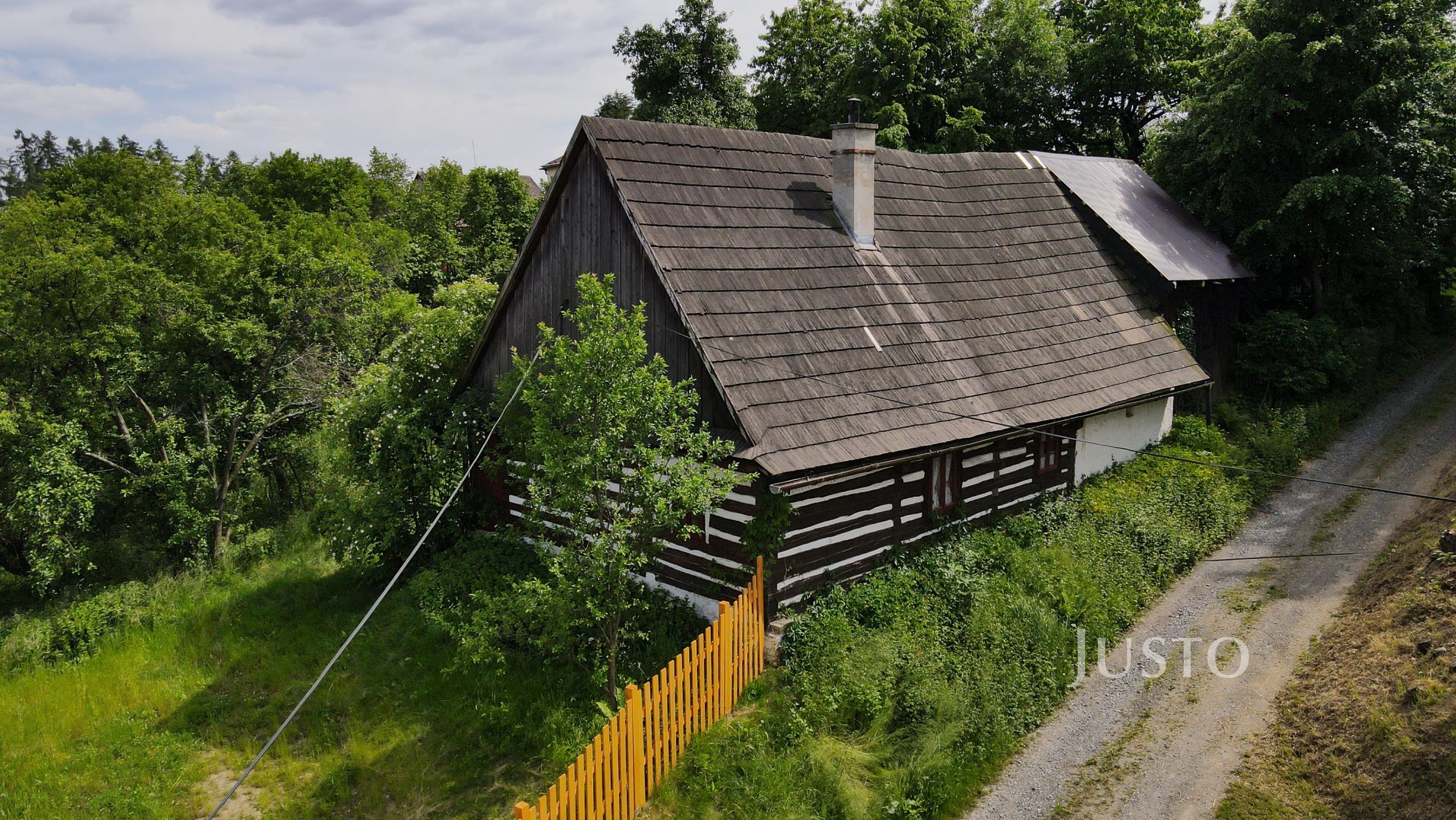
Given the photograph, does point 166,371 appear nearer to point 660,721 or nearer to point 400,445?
point 400,445

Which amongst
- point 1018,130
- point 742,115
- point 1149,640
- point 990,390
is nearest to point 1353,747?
point 1149,640

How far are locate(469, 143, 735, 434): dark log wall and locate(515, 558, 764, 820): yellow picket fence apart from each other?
7.69ft

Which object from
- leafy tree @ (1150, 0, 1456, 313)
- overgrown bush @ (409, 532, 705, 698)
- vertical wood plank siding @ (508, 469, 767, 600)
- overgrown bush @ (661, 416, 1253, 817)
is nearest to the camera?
overgrown bush @ (661, 416, 1253, 817)

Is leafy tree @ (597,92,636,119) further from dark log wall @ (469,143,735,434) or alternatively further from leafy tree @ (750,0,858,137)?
dark log wall @ (469,143,735,434)

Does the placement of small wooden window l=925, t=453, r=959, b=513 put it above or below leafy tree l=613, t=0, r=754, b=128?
below

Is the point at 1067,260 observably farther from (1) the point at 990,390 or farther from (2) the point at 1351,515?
(2) the point at 1351,515

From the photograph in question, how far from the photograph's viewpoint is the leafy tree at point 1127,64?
25719mm

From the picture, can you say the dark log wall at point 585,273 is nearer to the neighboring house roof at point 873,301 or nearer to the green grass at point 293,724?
the neighboring house roof at point 873,301

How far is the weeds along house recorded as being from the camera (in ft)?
35.0

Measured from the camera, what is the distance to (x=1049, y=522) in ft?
43.5

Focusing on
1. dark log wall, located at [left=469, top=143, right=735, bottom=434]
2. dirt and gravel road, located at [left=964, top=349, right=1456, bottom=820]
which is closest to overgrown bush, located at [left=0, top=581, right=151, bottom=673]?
dark log wall, located at [left=469, top=143, right=735, bottom=434]

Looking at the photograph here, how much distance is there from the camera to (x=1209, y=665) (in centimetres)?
1072

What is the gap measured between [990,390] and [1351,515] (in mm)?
6676

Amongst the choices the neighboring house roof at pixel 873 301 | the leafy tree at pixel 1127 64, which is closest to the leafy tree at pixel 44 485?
the neighboring house roof at pixel 873 301
